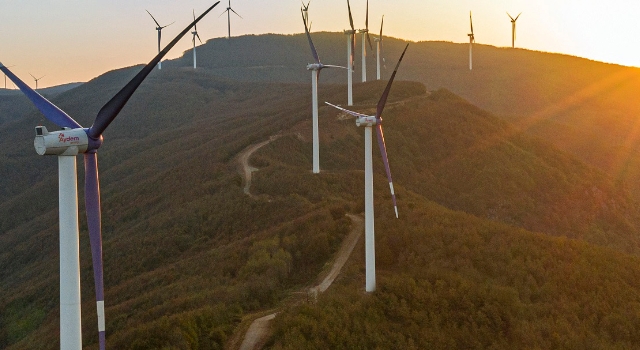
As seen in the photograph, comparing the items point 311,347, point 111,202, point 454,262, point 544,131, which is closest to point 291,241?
point 454,262

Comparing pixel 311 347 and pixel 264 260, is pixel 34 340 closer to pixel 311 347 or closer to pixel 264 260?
pixel 264 260

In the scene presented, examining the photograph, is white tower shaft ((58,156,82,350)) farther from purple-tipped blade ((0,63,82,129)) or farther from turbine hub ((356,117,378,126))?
turbine hub ((356,117,378,126))

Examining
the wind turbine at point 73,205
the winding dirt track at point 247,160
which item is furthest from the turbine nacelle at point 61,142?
the winding dirt track at point 247,160

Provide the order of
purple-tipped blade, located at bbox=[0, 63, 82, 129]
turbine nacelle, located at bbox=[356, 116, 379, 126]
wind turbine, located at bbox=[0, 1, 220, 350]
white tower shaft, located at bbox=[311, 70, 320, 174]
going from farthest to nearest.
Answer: white tower shaft, located at bbox=[311, 70, 320, 174] → turbine nacelle, located at bbox=[356, 116, 379, 126] → purple-tipped blade, located at bbox=[0, 63, 82, 129] → wind turbine, located at bbox=[0, 1, 220, 350]

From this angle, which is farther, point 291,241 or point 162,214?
point 162,214

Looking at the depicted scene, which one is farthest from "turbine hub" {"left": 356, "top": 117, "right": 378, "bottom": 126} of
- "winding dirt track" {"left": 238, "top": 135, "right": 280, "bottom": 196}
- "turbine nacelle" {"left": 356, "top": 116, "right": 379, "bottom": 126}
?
"winding dirt track" {"left": 238, "top": 135, "right": 280, "bottom": 196}

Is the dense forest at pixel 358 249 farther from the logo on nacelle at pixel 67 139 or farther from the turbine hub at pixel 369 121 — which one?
the logo on nacelle at pixel 67 139
